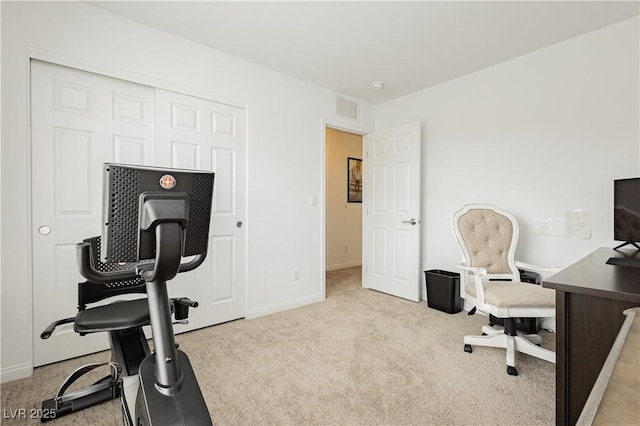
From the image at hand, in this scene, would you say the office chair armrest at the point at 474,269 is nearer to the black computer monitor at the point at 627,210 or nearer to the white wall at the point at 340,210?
the black computer monitor at the point at 627,210

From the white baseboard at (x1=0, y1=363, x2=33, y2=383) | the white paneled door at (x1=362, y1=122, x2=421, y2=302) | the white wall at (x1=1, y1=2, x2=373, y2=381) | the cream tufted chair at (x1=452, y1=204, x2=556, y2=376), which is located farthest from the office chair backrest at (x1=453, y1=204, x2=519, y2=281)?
the white baseboard at (x1=0, y1=363, x2=33, y2=383)

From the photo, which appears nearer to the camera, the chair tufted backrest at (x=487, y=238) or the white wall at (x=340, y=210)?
the chair tufted backrest at (x=487, y=238)

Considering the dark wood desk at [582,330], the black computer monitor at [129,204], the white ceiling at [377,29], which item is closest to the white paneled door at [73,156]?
the white ceiling at [377,29]

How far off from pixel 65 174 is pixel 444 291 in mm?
3299

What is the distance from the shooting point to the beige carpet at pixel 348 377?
5.15ft

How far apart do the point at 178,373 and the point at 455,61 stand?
3.22 metres

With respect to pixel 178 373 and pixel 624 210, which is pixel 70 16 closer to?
pixel 178 373

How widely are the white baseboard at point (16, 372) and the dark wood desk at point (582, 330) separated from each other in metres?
2.89

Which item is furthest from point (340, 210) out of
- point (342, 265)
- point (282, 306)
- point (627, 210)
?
point (627, 210)

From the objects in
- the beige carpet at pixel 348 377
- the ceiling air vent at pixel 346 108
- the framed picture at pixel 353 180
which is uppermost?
the ceiling air vent at pixel 346 108

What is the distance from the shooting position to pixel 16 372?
1.89m

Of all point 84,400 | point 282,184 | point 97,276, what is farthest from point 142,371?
point 282,184

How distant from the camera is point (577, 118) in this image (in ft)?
8.17

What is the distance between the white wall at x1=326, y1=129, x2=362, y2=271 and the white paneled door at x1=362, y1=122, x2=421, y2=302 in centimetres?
118
